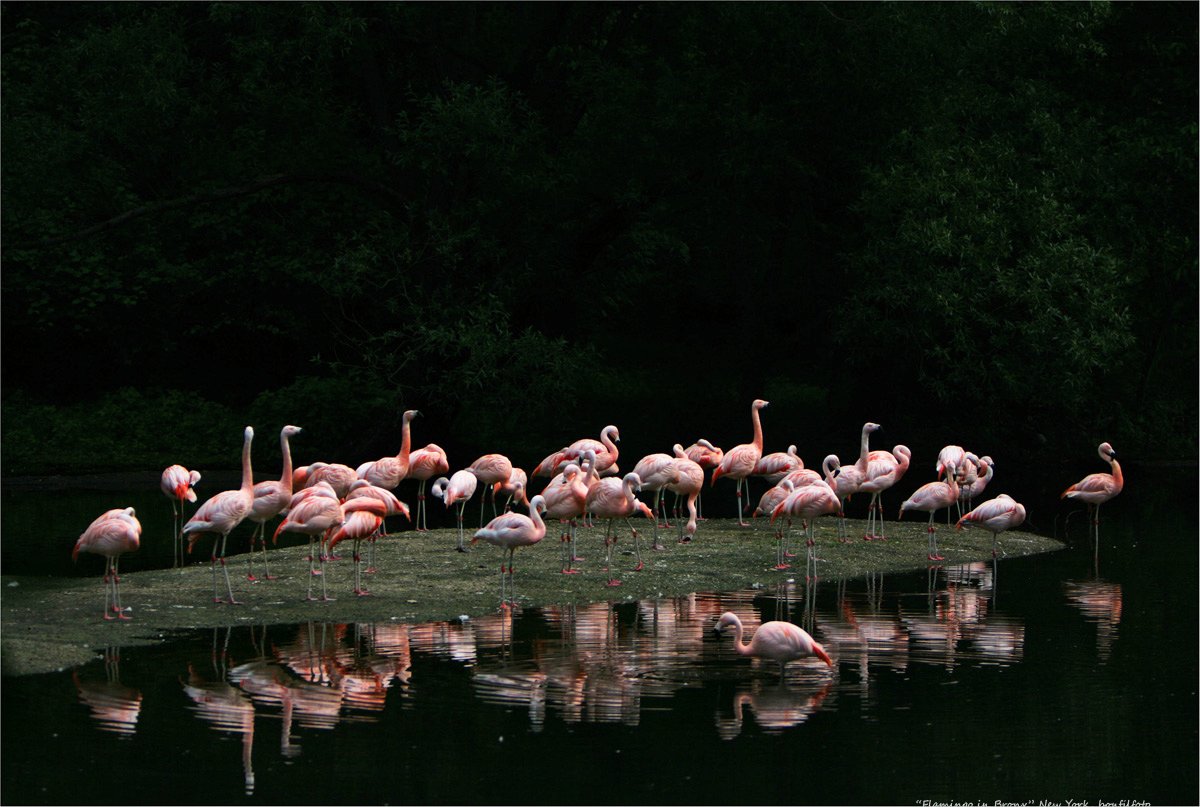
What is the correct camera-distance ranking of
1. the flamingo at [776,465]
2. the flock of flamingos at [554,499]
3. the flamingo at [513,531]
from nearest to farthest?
1. the flock of flamingos at [554,499]
2. the flamingo at [513,531]
3. the flamingo at [776,465]

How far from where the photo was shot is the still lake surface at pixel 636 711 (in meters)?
8.43

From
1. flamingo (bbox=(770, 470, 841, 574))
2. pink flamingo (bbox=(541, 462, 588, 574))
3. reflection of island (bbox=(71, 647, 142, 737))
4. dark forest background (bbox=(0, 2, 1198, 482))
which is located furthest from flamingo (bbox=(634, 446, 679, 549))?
dark forest background (bbox=(0, 2, 1198, 482))

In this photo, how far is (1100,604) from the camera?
45.8 ft

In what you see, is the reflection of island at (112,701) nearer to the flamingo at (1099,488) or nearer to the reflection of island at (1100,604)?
the reflection of island at (1100,604)

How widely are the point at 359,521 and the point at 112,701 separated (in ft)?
11.8

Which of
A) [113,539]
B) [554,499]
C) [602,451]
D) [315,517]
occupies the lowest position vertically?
[113,539]

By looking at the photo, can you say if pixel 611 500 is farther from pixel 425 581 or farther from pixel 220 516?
pixel 220 516

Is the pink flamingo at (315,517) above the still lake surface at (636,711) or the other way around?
above

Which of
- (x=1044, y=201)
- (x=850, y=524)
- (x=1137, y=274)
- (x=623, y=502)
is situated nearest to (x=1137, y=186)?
(x=1137, y=274)

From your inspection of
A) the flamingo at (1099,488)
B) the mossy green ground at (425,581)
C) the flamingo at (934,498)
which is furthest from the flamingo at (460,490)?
the flamingo at (1099,488)

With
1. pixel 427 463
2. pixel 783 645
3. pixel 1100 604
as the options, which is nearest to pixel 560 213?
pixel 427 463

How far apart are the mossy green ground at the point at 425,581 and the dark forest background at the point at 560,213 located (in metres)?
6.61

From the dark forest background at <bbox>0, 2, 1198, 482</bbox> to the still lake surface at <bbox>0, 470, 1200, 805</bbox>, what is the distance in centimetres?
1092

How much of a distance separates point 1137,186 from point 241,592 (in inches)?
744
